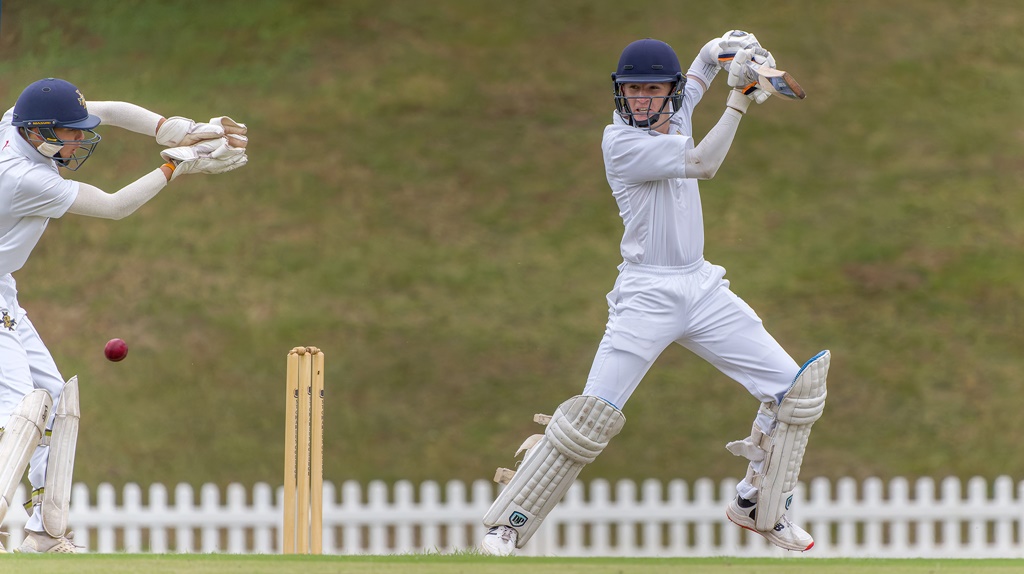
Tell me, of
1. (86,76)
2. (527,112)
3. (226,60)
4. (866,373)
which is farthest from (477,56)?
(866,373)

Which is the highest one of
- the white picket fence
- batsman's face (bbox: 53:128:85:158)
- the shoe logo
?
batsman's face (bbox: 53:128:85:158)

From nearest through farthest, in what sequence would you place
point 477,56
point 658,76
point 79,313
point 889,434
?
point 658,76 < point 889,434 < point 79,313 < point 477,56

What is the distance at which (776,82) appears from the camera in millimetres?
4457

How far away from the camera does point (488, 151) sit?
9453 mm

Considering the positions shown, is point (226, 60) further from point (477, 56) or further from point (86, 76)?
point (477, 56)

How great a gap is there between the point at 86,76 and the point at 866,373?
6.04 m

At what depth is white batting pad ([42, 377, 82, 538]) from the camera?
482 centimetres

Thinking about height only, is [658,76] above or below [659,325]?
above

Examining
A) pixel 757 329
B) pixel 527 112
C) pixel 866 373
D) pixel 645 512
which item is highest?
pixel 527 112

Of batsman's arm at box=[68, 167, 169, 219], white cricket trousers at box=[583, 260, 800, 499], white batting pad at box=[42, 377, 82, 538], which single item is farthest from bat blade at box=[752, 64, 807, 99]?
white batting pad at box=[42, 377, 82, 538]

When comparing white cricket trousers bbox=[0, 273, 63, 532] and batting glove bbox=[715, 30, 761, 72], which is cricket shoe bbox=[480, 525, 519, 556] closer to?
white cricket trousers bbox=[0, 273, 63, 532]

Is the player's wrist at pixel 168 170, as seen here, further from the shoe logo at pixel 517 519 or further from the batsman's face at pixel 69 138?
A: the shoe logo at pixel 517 519

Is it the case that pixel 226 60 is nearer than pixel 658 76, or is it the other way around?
pixel 658 76

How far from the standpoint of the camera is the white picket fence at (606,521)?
7.25m
